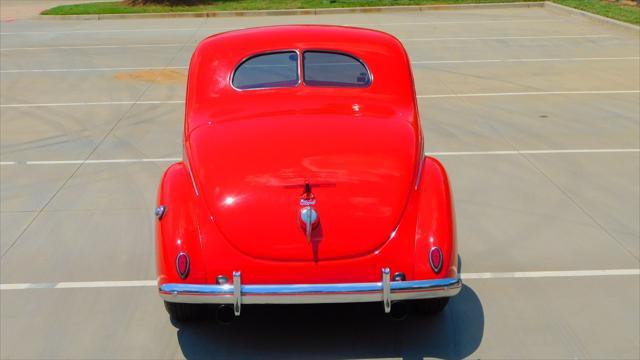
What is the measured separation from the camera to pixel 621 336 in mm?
4707

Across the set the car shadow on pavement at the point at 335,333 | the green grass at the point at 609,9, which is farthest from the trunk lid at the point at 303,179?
the green grass at the point at 609,9

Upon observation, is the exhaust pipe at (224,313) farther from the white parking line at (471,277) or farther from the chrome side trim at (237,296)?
the white parking line at (471,277)

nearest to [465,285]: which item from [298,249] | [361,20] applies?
[298,249]

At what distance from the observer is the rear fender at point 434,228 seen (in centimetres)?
434

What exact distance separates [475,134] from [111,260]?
495cm

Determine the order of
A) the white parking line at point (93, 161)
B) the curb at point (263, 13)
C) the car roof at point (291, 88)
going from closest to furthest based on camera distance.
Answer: the car roof at point (291, 88) < the white parking line at point (93, 161) < the curb at point (263, 13)

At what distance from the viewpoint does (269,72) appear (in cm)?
568

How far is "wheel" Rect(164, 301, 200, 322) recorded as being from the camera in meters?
4.77

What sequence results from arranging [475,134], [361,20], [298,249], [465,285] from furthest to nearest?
[361,20], [475,134], [465,285], [298,249]

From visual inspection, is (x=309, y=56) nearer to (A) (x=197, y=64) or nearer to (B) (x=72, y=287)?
(A) (x=197, y=64)

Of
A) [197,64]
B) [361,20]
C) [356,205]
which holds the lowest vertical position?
[361,20]

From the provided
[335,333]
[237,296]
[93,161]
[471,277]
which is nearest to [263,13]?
[93,161]

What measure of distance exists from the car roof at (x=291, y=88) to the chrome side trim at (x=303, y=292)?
1.47 m

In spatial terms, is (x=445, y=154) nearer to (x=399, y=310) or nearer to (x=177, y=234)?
(x=399, y=310)
